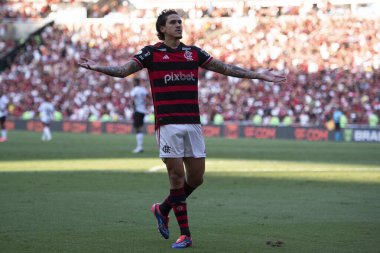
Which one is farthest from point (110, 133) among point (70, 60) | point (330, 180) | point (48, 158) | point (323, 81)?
point (330, 180)

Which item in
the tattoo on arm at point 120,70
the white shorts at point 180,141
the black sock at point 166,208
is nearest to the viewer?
the tattoo on arm at point 120,70

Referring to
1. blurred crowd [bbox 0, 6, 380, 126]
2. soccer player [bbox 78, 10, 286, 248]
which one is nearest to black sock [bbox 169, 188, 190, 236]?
soccer player [bbox 78, 10, 286, 248]

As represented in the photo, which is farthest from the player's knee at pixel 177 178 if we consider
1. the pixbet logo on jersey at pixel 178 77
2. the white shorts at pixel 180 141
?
the pixbet logo on jersey at pixel 178 77

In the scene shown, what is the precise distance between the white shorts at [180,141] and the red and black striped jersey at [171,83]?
0.22 ft

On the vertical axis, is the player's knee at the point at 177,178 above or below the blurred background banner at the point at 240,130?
above

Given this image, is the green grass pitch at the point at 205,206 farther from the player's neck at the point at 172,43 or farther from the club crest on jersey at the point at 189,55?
the player's neck at the point at 172,43

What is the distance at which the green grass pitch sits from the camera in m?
9.47

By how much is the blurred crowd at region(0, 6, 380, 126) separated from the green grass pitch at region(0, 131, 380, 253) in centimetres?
1960

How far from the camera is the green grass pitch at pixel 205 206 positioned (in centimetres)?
947

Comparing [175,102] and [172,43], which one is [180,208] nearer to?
[175,102]

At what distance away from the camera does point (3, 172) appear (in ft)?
65.6

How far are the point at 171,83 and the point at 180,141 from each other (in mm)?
635

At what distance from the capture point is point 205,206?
13.3 metres

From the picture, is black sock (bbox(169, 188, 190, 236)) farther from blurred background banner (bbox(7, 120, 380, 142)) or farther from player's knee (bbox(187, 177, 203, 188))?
blurred background banner (bbox(7, 120, 380, 142))
